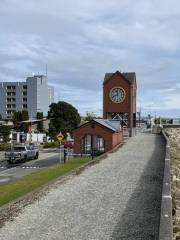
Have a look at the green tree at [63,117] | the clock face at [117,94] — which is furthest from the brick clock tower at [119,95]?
the green tree at [63,117]

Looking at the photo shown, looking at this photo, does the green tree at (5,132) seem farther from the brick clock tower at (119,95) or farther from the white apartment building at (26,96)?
the white apartment building at (26,96)

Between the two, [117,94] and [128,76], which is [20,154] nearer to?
[117,94]

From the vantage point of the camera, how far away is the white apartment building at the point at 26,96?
18562 centimetres

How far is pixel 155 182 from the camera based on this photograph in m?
20.5

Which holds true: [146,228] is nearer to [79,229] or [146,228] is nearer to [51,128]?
[79,229]

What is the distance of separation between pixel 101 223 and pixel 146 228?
1.29 m

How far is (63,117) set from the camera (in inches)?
3428

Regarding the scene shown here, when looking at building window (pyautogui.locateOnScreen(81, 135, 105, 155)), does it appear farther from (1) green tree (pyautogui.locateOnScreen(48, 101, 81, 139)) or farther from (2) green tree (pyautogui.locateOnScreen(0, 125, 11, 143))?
(1) green tree (pyautogui.locateOnScreen(48, 101, 81, 139))

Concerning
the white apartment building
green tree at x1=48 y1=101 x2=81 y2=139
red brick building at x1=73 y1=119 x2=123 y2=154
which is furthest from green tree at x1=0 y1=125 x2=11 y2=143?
the white apartment building

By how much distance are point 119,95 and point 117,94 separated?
1.22 ft

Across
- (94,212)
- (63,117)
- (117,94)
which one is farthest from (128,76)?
(94,212)

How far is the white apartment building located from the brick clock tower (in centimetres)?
10246

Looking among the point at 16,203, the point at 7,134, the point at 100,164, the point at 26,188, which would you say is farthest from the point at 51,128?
the point at 16,203

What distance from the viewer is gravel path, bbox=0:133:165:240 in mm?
11484
